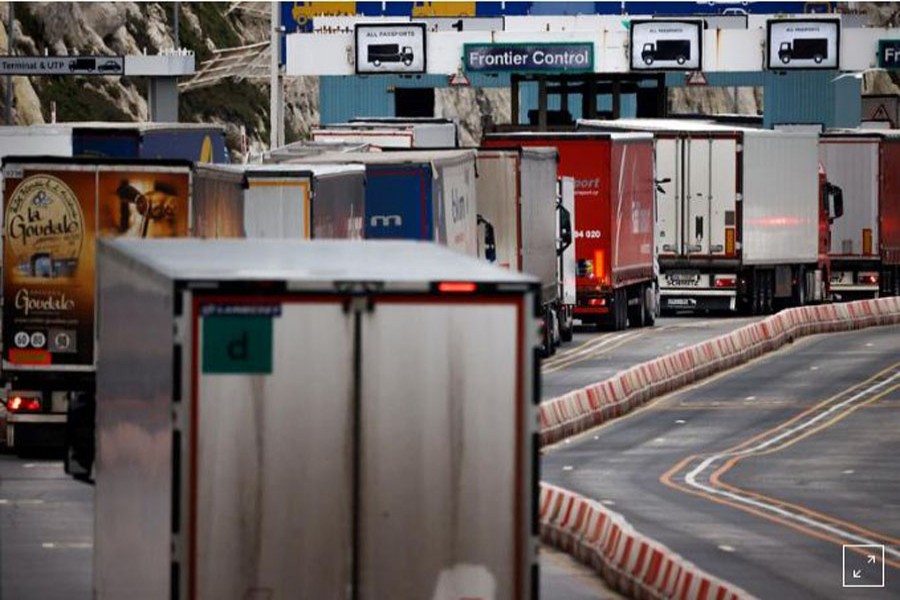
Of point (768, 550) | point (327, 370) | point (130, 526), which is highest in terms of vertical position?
point (327, 370)

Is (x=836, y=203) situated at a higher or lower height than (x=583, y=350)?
higher

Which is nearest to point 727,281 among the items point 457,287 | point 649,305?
point 649,305

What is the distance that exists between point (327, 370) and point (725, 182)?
4457 cm

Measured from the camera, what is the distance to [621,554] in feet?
80.5

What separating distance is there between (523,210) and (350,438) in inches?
1327

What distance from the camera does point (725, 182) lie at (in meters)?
57.2

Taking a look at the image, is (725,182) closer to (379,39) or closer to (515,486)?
(379,39)

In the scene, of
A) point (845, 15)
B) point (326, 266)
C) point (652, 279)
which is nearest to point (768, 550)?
point (326, 266)

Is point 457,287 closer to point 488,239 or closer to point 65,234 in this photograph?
point 65,234

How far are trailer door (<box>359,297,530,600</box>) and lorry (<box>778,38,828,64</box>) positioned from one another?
69784mm

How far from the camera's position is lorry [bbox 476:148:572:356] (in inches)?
1816

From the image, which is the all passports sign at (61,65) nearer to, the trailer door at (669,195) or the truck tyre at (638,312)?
the trailer door at (669,195)

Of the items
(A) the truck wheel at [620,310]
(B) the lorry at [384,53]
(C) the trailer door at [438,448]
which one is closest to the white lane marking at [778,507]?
(A) the truck wheel at [620,310]

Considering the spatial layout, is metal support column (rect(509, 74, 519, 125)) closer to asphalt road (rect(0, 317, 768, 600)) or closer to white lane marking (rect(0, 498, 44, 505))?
asphalt road (rect(0, 317, 768, 600))
